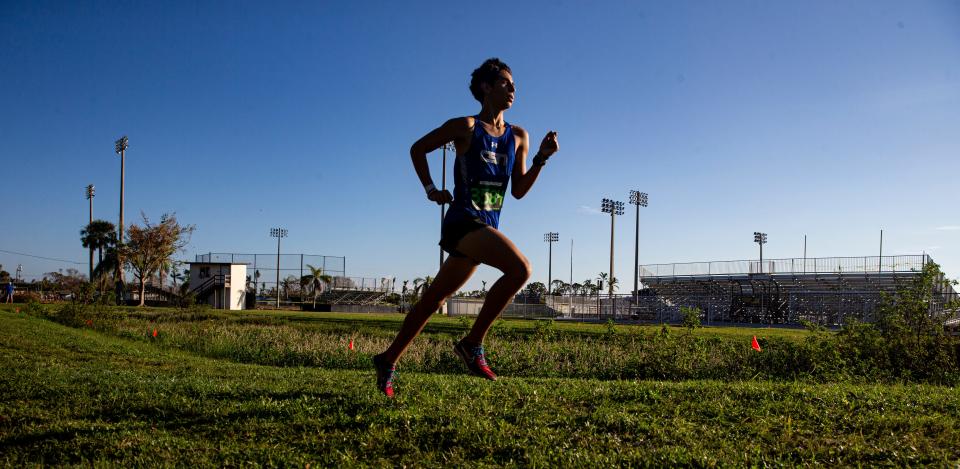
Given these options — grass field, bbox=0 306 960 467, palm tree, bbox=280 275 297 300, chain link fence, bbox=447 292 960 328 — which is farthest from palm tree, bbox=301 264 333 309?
grass field, bbox=0 306 960 467

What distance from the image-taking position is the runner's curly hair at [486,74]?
5.06 metres

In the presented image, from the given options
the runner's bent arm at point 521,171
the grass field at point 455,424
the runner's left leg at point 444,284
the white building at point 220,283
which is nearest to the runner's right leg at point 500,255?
the runner's left leg at point 444,284

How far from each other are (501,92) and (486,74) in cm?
19

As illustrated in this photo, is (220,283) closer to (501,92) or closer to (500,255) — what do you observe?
(501,92)

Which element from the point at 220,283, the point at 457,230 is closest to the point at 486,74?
the point at 457,230

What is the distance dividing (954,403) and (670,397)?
2035 mm

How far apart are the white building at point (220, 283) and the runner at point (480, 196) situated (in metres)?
50.0

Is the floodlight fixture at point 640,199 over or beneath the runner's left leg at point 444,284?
over

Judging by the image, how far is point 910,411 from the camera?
4637 mm

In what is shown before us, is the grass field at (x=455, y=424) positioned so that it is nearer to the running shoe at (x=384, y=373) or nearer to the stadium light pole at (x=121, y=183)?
the running shoe at (x=384, y=373)

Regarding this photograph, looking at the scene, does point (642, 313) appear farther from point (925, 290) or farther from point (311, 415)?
point (311, 415)

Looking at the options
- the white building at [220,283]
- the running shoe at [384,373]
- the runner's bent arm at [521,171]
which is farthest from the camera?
the white building at [220,283]

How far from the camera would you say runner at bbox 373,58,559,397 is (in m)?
4.58

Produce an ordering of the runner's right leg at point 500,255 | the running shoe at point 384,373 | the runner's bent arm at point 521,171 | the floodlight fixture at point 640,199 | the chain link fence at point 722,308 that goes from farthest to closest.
A: the floodlight fixture at point 640,199 < the chain link fence at point 722,308 < the runner's bent arm at point 521,171 < the running shoe at point 384,373 < the runner's right leg at point 500,255
